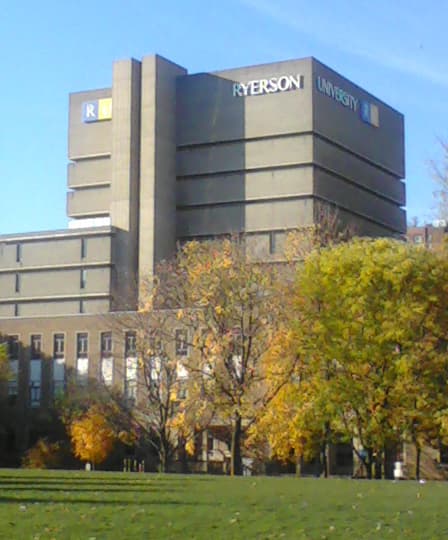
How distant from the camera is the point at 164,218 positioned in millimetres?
119688

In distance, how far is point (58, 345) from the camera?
99.4 metres

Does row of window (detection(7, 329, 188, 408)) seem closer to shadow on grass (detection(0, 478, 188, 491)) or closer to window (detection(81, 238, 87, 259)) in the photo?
window (detection(81, 238, 87, 259))

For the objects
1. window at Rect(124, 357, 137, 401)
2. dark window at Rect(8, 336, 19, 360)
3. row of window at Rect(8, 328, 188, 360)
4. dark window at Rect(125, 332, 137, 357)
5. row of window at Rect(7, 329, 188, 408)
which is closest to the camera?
dark window at Rect(125, 332, 137, 357)

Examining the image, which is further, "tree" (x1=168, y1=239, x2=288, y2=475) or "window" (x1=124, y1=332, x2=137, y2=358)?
"window" (x1=124, y1=332, x2=137, y2=358)

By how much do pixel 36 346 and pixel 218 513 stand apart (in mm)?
79385

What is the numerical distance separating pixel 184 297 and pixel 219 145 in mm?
58562

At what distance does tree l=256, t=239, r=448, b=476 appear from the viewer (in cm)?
5431

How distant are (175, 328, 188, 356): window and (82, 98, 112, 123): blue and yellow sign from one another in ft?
187

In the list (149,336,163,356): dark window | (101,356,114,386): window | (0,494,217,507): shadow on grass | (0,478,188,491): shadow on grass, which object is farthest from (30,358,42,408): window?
(0,494,217,507): shadow on grass

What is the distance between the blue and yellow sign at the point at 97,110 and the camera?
128 metres

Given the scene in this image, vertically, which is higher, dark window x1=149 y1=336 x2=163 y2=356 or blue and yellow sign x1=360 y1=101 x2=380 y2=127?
blue and yellow sign x1=360 y1=101 x2=380 y2=127

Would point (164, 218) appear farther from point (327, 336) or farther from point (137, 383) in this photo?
point (327, 336)

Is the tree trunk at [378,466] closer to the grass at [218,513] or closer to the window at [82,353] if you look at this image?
the grass at [218,513]

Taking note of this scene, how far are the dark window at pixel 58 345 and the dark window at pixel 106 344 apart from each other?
452cm
